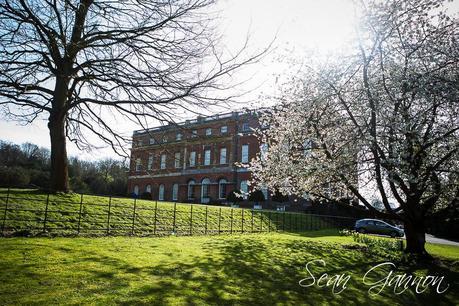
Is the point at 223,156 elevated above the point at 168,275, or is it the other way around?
the point at 223,156

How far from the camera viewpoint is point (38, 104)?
11148mm

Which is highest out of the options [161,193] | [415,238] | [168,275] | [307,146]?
[307,146]

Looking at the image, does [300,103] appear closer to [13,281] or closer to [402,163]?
[402,163]

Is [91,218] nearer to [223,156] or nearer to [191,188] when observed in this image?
[223,156]

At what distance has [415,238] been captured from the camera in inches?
497

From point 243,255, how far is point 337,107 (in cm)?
641

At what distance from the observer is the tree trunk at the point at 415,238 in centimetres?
1227

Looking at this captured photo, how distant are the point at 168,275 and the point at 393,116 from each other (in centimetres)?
746

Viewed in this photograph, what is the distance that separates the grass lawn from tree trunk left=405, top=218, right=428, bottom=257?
6.32ft

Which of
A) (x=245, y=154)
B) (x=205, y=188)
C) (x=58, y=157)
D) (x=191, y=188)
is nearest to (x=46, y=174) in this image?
(x=191, y=188)

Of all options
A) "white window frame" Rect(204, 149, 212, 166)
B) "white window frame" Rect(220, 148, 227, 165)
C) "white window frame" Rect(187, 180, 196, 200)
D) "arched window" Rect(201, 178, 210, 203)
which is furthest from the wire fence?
"white window frame" Rect(187, 180, 196, 200)

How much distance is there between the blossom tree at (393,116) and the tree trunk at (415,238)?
0.03 m

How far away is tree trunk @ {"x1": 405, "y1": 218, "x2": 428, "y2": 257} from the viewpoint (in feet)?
40.3

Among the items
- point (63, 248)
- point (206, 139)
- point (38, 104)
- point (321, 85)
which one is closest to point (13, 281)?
point (63, 248)
